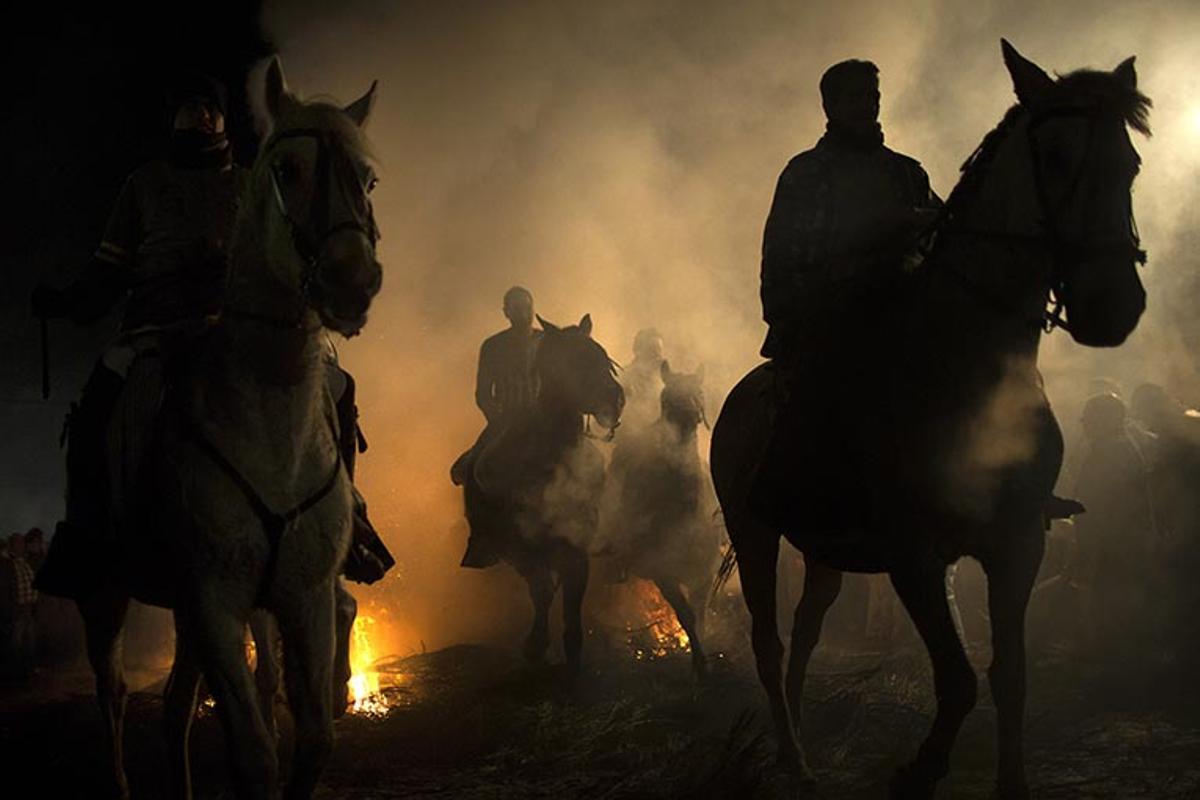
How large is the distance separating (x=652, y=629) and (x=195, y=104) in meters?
9.92

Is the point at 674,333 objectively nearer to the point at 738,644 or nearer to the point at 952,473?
the point at 738,644

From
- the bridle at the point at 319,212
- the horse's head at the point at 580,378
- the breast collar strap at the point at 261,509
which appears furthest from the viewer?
the horse's head at the point at 580,378

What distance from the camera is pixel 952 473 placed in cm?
515

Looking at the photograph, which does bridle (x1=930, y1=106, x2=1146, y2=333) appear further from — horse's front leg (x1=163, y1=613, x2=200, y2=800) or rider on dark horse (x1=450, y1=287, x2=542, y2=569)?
rider on dark horse (x1=450, y1=287, x2=542, y2=569)

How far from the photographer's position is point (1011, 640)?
5262 millimetres

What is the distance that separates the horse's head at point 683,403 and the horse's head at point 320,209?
331 inches

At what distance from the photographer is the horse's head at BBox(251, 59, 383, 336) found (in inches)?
161

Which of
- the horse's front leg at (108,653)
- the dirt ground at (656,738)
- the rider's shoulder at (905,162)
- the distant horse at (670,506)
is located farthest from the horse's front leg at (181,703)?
the distant horse at (670,506)

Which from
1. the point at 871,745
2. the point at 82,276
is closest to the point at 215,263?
the point at 82,276

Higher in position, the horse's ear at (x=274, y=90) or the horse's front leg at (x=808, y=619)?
the horse's ear at (x=274, y=90)

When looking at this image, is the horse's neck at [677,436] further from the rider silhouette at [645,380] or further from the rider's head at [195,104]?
the rider's head at [195,104]

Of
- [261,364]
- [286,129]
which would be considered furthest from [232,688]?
[286,129]

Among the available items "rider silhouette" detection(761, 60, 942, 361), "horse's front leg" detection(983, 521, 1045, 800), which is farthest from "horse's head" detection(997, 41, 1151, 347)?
"rider silhouette" detection(761, 60, 942, 361)

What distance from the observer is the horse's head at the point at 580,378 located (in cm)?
1145
